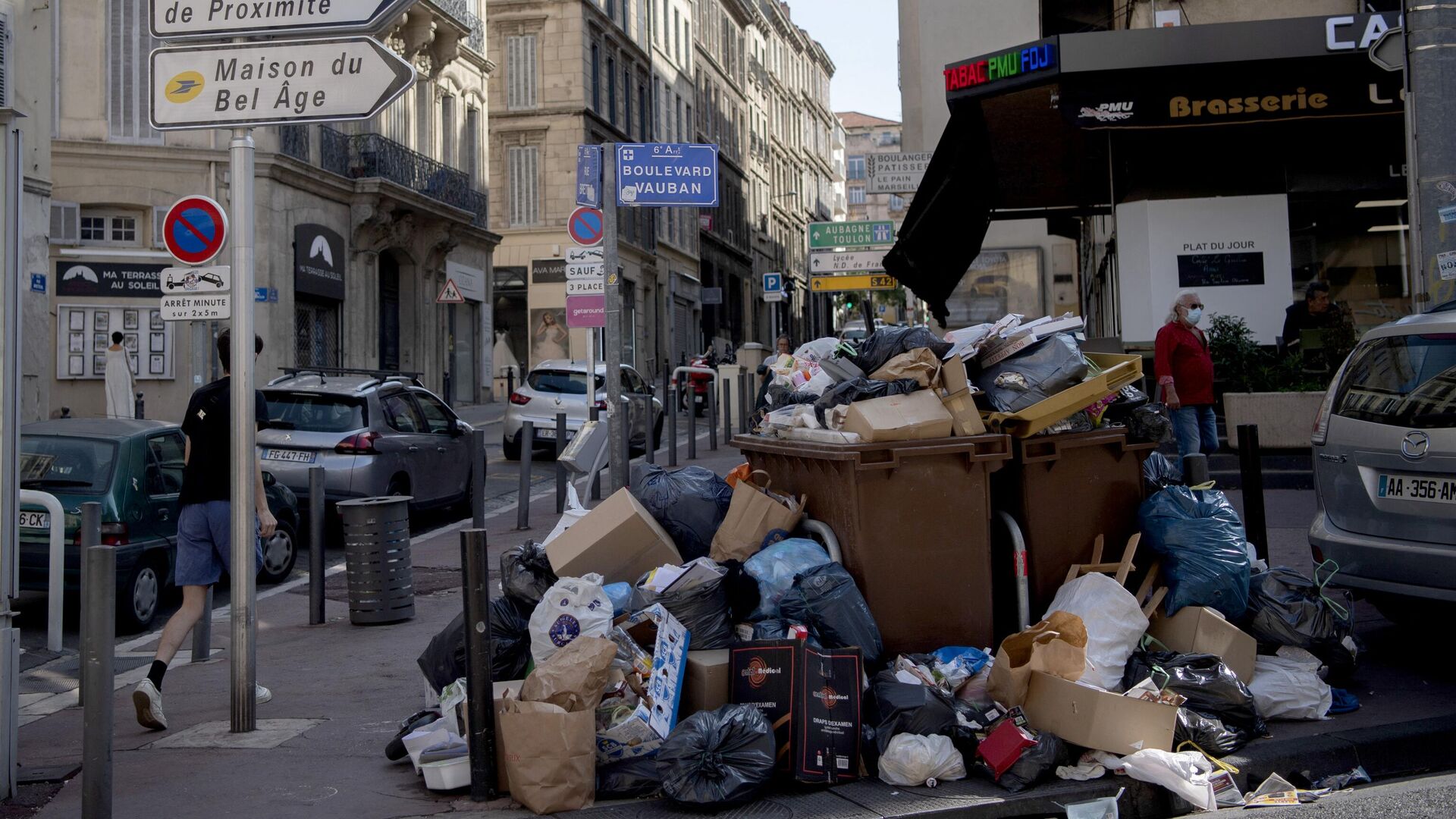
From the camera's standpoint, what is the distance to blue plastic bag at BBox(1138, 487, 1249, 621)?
19.3ft

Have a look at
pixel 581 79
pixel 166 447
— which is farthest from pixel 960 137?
pixel 581 79

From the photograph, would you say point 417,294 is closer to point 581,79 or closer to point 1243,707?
point 581,79

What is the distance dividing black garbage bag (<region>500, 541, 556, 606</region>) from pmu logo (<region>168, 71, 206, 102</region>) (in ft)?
7.91

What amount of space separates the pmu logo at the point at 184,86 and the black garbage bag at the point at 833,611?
3.34 metres

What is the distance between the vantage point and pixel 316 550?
28.3ft

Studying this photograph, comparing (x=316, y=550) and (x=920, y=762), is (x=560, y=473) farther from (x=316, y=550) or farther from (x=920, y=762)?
(x=920, y=762)

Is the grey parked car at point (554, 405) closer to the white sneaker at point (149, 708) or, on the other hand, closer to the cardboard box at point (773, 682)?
the white sneaker at point (149, 708)

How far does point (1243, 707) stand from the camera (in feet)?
17.5

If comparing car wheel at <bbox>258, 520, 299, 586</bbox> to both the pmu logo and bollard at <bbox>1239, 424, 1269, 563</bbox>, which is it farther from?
bollard at <bbox>1239, 424, 1269, 563</bbox>

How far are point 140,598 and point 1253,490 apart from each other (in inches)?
272

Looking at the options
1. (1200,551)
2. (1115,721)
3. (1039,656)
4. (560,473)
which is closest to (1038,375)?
(1200,551)

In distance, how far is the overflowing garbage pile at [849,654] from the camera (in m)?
4.79

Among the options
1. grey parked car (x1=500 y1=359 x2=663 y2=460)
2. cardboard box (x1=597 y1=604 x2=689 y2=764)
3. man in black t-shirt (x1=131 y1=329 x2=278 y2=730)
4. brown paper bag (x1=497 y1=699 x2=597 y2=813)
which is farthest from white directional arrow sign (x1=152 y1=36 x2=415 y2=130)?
grey parked car (x1=500 y1=359 x2=663 y2=460)

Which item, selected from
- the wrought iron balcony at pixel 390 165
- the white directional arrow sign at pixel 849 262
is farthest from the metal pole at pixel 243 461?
the wrought iron balcony at pixel 390 165
